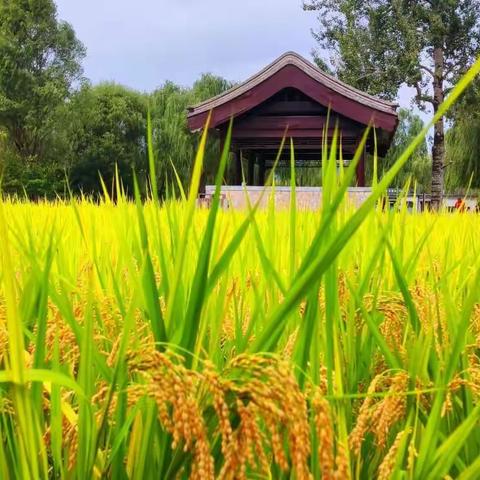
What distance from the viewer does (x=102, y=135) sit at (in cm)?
3438

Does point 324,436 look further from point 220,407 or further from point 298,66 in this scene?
point 298,66

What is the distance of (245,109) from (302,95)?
180 centimetres

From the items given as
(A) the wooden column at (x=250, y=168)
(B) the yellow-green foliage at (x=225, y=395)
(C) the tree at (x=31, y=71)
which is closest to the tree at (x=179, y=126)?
(C) the tree at (x=31, y=71)

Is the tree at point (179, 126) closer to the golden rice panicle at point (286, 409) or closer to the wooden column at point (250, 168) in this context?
the wooden column at point (250, 168)

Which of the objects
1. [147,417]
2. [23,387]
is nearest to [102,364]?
[147,417]

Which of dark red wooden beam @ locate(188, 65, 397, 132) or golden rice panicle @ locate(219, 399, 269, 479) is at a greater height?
dark red wooden beam @ locate(188, 65, 397, 132)

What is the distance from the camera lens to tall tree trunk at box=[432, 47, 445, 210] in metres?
20.1

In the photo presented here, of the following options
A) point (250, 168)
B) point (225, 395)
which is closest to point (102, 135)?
point (250, 168)

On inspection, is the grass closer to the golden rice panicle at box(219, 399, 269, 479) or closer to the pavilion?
the golden rice panicle at box(219, 399, 269, 479)

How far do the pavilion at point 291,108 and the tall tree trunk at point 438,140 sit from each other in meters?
7.92

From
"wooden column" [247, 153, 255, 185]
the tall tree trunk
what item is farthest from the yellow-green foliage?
the tall tree trunk

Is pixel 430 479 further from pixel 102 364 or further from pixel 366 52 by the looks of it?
pixel 366 52

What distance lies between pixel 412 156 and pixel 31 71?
18.0 metres

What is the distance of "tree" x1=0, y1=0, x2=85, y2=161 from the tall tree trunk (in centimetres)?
1754
